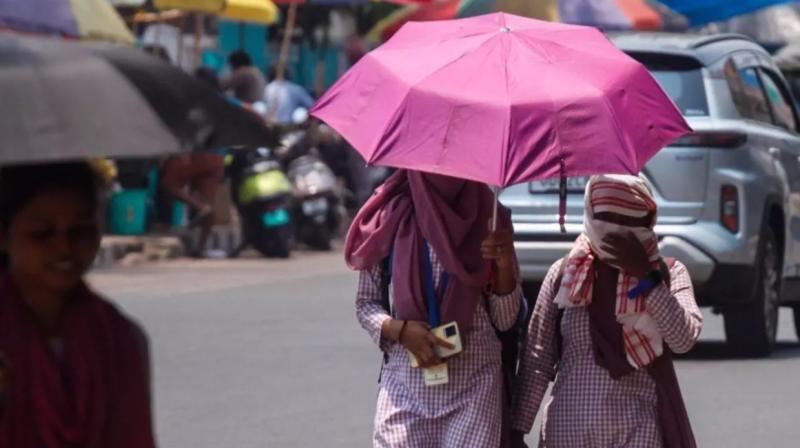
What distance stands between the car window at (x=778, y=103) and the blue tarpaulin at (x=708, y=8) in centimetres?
910

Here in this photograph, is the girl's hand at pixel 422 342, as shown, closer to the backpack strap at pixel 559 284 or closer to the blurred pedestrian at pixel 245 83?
the backpack strap at pixel 559 284

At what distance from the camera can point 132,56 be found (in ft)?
10.8

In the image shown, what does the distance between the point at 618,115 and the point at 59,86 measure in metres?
2.28

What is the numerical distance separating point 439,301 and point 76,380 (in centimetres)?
206

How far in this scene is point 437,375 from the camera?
521 centimetres

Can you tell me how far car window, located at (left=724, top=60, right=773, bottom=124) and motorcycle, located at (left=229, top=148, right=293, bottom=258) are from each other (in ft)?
24.7

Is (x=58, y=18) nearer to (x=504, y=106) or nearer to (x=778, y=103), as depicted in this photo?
(x=778, y=103)

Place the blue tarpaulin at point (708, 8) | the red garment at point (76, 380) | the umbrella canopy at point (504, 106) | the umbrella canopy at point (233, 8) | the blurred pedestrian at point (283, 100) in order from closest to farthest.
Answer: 1. the red garment at point (76, 380)
2. the umbrella canopy at point (504, 106)
3. the umbrella canopy at point (233, 8)
4. the blurred pedestrian at point (283, 100)
5. the blue tarpaulin at point (708, 8)

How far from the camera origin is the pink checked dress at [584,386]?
17.1ft

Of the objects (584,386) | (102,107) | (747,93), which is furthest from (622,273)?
(747,93)

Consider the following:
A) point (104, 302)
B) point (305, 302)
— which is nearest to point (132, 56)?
point (104, 302)

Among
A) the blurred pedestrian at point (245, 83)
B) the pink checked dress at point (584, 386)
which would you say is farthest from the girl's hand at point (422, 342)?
the blurred pedestrian at point (245, 83)

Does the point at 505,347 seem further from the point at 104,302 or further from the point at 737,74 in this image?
the point at 737,74

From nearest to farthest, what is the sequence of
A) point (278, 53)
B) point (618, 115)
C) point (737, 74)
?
point (618, 115)
point (737, 74)
point (278, 53)
